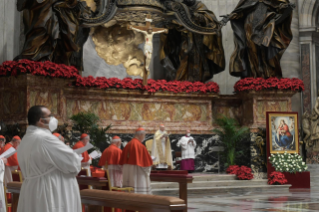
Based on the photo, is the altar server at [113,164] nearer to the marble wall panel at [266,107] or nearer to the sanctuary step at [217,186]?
the sanctuary step at [217,186]

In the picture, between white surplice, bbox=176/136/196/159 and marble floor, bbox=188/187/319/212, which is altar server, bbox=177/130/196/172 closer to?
white surplice, bbox=176/136/196/159

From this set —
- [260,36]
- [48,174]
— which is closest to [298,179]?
[260,36]

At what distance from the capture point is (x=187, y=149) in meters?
16.6

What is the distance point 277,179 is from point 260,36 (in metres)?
5.22

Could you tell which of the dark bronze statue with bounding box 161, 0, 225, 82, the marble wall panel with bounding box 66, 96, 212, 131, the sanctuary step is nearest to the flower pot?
the sanctuary step

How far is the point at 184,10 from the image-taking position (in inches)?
683

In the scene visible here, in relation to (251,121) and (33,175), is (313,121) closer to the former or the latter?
(251,121)

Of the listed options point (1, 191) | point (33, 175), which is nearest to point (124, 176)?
point (1, 191)

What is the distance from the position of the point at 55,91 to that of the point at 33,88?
771 millimetres

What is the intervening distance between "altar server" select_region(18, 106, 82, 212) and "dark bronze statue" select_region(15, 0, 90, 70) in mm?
9832

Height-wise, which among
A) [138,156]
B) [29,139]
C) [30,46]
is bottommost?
[138,156]

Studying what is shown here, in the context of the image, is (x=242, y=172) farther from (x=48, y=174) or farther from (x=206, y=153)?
(x=48, y=174)

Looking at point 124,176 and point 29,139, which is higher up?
point 29,139

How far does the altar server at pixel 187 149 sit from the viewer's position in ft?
54.3
